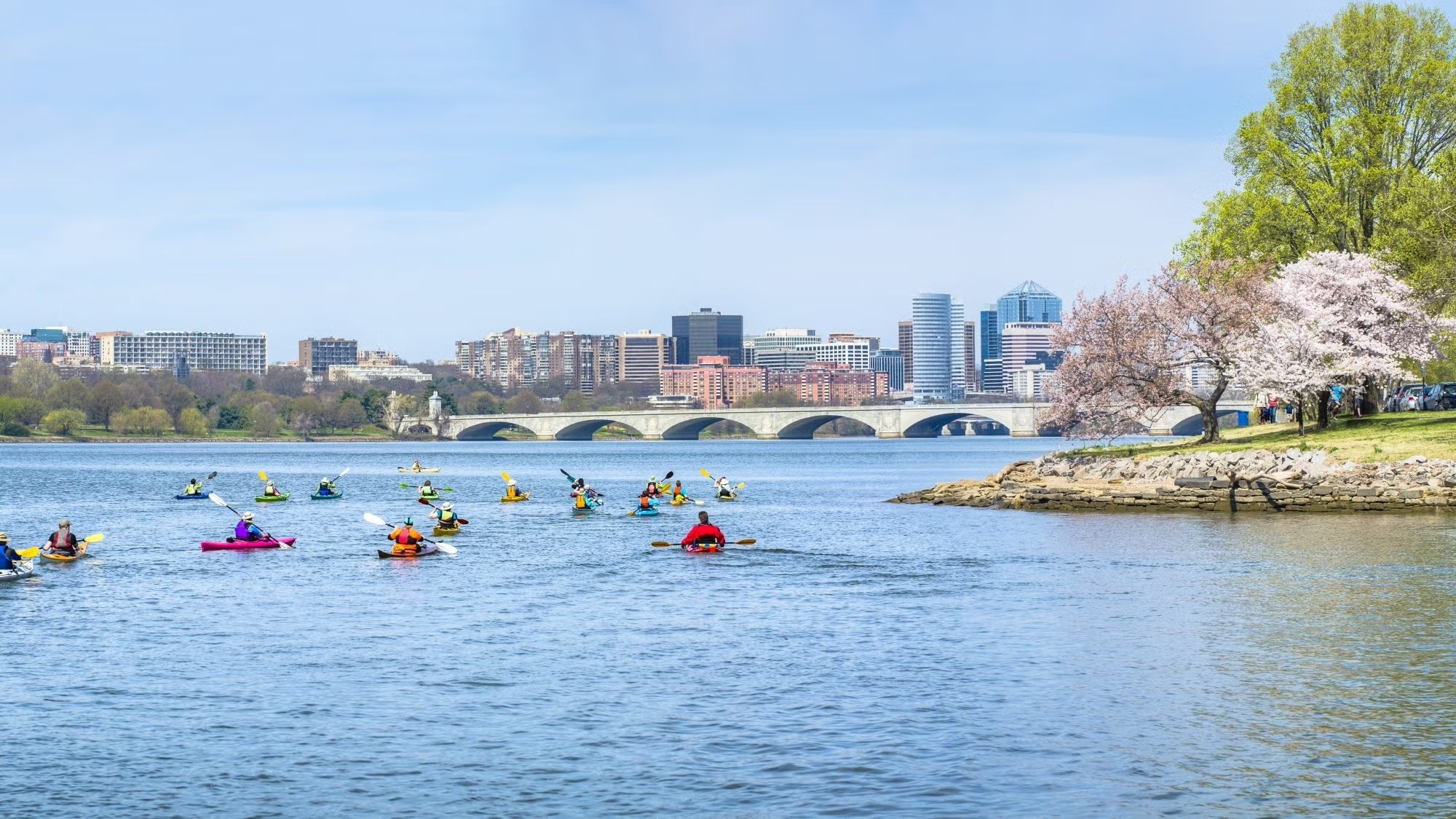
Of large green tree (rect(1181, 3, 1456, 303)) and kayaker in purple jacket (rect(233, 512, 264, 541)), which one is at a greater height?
large green tree (rect(1181, 3, 1456, 303))

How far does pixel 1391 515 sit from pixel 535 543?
29496 millimetres

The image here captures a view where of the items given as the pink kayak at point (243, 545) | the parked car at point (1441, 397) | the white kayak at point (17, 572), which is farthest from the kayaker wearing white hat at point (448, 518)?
the parked car at point (1441, 397)

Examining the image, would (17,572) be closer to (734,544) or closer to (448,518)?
(448,518)

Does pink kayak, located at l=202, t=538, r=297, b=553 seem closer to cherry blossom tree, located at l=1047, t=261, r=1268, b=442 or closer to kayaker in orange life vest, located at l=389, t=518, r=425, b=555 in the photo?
kayaker in orange life vest, located at l=389, t=518, r=425, b=555

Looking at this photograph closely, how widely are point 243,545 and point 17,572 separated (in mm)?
9576

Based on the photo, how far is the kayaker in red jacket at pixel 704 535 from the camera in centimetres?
4497

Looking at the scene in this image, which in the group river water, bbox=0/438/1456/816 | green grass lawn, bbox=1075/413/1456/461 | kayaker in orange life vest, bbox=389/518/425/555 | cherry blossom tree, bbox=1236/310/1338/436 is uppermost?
cherry blossom tree, bbox=1236/310/1338/436

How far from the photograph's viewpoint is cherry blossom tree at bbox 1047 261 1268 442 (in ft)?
217

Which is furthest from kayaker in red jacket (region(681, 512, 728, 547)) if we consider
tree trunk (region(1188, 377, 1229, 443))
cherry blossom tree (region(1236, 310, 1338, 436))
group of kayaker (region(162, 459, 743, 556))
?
cherry blossom tree (region(1236, 310, 1338, 436))

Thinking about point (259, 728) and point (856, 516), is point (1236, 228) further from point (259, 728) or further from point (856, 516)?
point (259, 728)

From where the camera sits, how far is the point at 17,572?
37.8m

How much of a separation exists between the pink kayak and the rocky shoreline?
30367 mm

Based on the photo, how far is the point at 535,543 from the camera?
50.6 m

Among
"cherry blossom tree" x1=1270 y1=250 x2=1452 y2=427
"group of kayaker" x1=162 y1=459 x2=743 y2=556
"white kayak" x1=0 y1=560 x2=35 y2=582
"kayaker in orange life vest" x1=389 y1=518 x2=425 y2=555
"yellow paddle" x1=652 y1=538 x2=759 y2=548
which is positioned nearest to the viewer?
"white kayak" x1=0 y1=560 x2=35 y2=582
